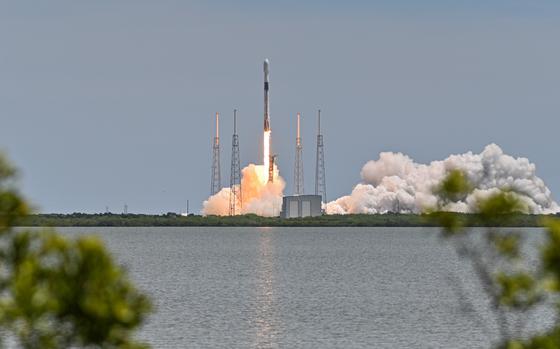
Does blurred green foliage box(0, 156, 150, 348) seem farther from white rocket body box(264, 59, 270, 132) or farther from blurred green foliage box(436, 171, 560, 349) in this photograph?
white rocket body box(264, 59, 270, 132)

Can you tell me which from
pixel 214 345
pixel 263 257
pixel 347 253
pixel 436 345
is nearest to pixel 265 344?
pixel 214 345

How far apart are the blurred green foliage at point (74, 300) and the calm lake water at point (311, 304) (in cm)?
710

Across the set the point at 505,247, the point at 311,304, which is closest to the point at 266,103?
the point at 311,304

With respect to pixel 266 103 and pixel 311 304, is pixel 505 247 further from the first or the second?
pixel 266 103

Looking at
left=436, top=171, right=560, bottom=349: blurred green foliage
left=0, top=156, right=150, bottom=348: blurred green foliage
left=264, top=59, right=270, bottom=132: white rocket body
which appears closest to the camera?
left=0, top=156, right=150, bottom=348: blurred green foliage

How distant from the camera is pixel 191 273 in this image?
111562 mm

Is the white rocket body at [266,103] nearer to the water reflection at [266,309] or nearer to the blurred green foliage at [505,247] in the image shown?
the water reflection at [266,309]

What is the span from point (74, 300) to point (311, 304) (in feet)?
210

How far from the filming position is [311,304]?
74.4 m

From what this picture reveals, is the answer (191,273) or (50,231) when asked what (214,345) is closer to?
(50,231)

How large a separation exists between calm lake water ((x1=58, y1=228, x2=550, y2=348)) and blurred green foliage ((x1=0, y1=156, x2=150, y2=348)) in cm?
710

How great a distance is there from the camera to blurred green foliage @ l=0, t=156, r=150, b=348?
10617 millimetres

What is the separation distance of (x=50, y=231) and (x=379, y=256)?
14523 centimetres

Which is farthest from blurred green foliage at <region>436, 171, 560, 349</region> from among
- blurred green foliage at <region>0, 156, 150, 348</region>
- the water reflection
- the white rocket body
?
the white rocket body
